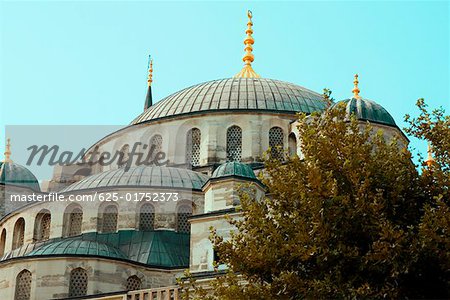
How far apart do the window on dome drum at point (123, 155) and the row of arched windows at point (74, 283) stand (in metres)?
9.71

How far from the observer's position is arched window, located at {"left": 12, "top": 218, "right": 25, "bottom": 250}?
29891mm

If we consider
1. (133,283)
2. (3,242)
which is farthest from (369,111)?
(3,242)

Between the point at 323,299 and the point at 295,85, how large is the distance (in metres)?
25.4

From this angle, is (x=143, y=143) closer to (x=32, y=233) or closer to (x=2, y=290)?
(x=32, y=233)

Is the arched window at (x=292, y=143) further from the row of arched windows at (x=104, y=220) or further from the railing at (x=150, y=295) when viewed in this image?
the railing at (x=150, y=295)

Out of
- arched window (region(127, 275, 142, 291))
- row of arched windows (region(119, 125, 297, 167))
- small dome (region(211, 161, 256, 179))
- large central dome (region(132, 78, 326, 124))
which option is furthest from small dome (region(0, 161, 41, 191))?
small dome (region(211, 161, 256, 179))

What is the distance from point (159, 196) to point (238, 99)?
26.7 ft

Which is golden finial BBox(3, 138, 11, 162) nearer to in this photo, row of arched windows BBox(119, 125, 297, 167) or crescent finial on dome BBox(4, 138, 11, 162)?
crescent finial on dome BBox(4, 138, 11, 162)

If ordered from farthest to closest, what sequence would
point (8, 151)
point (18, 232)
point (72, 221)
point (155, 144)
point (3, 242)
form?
point (8, 151), point (155, 144), point (3, 242), point (18, 232), point (72, 221)

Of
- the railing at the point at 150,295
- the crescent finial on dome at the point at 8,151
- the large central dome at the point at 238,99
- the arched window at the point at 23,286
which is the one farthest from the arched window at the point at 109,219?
the crescent finial on dome at the point at 8,151

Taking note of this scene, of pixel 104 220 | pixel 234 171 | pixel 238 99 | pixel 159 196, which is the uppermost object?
pixel 238 99

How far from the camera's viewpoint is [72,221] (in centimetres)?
2848

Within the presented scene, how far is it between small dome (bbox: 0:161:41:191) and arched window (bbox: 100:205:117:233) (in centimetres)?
1084

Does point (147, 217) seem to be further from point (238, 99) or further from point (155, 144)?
point (238, 99)
